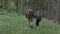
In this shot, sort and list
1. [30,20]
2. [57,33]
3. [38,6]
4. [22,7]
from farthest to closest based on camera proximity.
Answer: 1. [38,6]
2. [22,7]
3. [30,20]
4. [57,33]

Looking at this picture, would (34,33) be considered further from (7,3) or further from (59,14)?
(7,3)

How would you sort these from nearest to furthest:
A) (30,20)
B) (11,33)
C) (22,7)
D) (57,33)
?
1. (11,33)
2. (57,33)
3. (30,20)
4. (22,7)

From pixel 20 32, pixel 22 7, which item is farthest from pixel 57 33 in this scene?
pixel 22 7

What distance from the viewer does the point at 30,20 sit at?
54.0 ft

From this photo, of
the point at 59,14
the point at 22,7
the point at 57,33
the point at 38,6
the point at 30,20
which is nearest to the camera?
the point at 57,33

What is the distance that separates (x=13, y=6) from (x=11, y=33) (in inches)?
966

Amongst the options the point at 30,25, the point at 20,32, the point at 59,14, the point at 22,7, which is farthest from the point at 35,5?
the point at 20,32

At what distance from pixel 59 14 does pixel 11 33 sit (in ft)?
36.4

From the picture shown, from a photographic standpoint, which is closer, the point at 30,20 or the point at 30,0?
the point at 30,20

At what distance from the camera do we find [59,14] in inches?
944

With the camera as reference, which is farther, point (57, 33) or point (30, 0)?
point (30, 0)

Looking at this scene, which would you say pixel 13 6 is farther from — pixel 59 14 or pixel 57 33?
pixel 57 33

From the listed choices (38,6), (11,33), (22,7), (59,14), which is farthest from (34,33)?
(38,6)

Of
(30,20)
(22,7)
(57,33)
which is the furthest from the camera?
(22,7)
